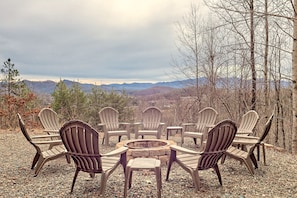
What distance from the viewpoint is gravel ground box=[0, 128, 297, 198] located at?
11.4ft

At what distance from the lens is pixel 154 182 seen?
3918 millimetres

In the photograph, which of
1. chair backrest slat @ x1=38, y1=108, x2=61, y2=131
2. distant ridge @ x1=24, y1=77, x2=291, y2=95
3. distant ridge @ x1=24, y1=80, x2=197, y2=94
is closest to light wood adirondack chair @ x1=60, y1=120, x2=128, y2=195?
chair backrest slat @ x1=38, y1=108, x2=61, y2=131

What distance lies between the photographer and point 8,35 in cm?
906

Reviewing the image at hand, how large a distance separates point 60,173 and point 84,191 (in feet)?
3.62

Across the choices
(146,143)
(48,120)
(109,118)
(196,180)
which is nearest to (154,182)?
(196,180)

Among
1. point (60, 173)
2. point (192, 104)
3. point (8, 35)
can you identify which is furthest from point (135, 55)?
point (60, 173)

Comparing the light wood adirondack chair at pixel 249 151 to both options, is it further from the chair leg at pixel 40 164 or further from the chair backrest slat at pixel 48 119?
the chair backrest slat at pixel 48 119

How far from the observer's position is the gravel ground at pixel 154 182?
346 centimetres

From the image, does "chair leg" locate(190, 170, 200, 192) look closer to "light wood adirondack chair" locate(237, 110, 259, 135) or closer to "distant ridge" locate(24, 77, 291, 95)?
"light wood adirondack chair" locate(237, 110, 259, 135)

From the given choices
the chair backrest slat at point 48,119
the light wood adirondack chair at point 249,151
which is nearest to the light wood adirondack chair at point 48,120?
the chair backrest slat at point 48,119

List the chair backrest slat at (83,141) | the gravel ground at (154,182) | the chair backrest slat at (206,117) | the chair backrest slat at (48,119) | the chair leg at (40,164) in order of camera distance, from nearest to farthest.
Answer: the chair backrest slat at (83,141), the gravel ground at (154,182), the chair leg at (40,164), the chair backrest slat at (48,119), the chair backrest slat at (206,117)

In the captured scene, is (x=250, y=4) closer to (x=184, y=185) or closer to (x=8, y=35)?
(x=184, y=185)

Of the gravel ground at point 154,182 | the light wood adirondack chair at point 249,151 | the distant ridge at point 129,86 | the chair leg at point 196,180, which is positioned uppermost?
the distant ridge at point 129,86

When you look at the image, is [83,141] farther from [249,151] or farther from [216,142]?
[249,151]
